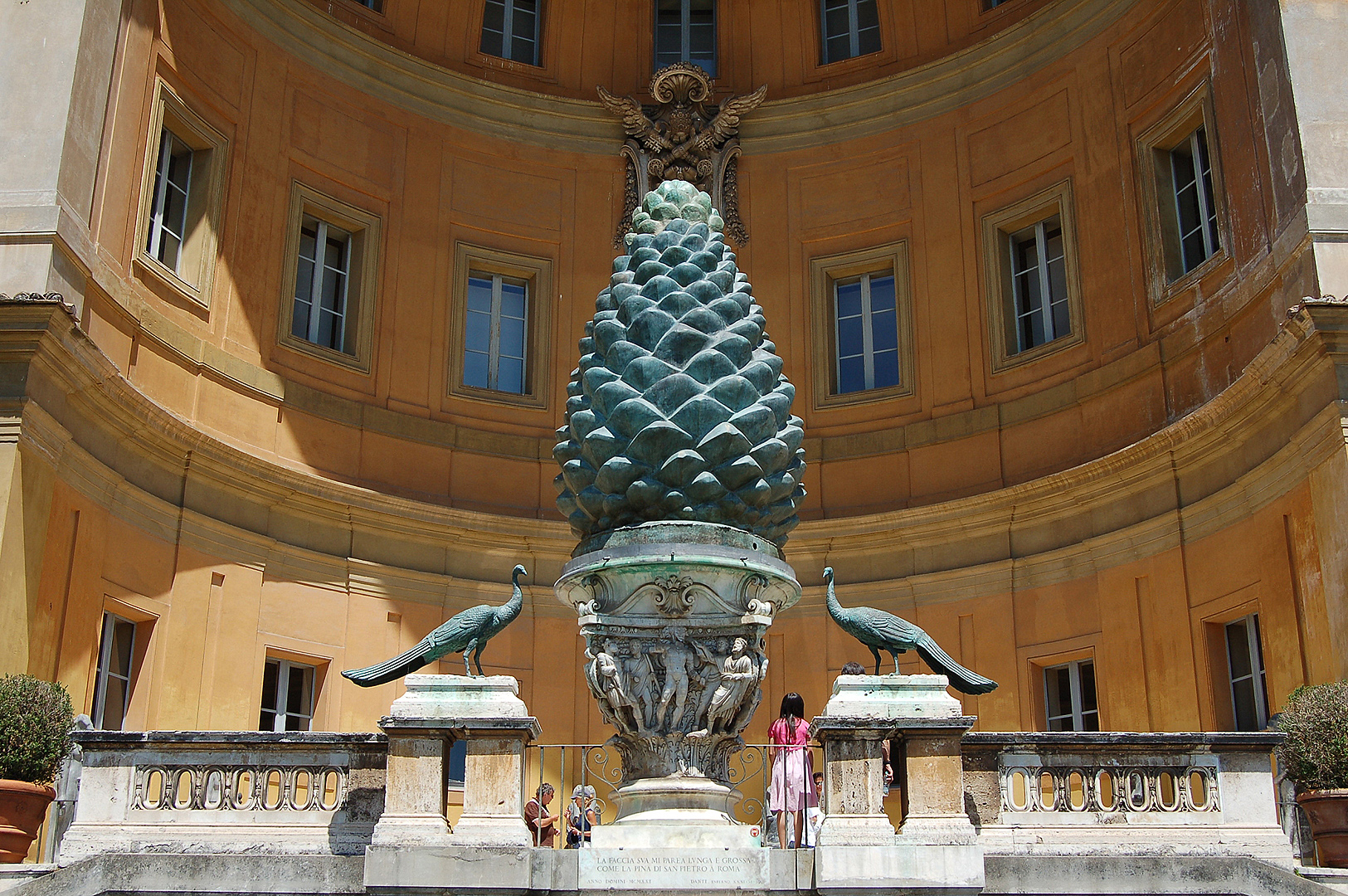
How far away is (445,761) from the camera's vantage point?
8.28m

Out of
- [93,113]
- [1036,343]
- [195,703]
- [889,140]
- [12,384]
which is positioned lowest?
[195,703]

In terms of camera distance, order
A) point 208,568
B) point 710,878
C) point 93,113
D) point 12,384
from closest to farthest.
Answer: point 710,878 → point 12,384 → point 93,113 → point 208,568

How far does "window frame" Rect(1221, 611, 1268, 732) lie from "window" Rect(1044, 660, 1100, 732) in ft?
5.31

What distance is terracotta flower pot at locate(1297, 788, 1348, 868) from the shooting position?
837 centimetres

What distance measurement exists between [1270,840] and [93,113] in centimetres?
1244

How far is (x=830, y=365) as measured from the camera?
18.6 meters

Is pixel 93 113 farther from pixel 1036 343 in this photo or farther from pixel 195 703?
pixel 1036 343

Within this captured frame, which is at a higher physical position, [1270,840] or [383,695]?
[383,695]

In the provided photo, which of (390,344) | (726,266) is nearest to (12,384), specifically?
(390,344)

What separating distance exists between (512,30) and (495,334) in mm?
4572

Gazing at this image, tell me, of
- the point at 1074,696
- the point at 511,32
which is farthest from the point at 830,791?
the point at 511,32

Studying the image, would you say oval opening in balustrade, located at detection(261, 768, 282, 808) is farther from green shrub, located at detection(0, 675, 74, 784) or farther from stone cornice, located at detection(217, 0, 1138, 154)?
stone cornice, located at detection(217, 0, 1138, 154)

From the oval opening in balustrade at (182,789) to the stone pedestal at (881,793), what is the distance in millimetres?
3822

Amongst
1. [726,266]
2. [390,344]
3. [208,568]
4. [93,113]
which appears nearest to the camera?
[726,266]
